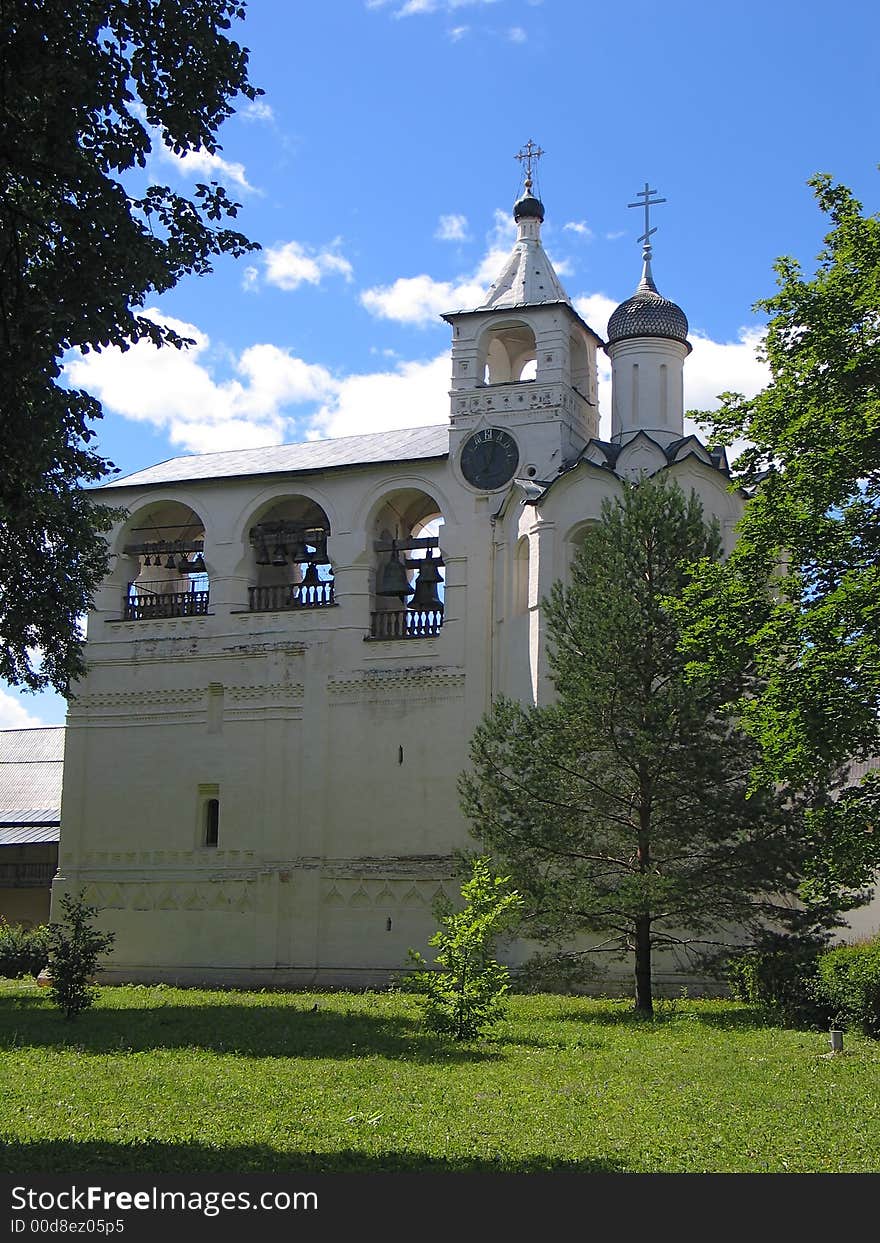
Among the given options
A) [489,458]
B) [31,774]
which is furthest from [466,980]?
[31,774]

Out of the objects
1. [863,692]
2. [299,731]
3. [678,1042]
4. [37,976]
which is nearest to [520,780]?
[678,1042]

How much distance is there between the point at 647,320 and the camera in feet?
87.2

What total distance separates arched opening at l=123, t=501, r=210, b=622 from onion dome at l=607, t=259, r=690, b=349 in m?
9.94

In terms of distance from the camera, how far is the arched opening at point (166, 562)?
100.0 feet

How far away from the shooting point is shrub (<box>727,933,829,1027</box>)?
1812cm

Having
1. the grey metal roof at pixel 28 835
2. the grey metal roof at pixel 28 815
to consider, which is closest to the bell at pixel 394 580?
the grey metal roof at pixel 28 835

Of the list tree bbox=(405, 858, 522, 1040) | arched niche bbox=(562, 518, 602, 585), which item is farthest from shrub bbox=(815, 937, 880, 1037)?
arched niche bbox=(562, 518, 602, 585)

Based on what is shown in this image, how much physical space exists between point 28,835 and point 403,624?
12356 millimetres

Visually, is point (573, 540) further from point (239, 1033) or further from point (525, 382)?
point (239, 1033)

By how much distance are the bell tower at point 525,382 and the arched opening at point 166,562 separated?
259 inches

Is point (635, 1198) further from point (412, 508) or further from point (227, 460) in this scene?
point (227, 460)

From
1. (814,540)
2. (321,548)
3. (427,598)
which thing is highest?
(321,548)

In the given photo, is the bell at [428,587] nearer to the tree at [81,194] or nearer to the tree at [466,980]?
the tree at [466,980]

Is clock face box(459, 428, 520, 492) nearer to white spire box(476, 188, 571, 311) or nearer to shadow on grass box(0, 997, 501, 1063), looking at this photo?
white spire box(476, 188, 571, 311)
